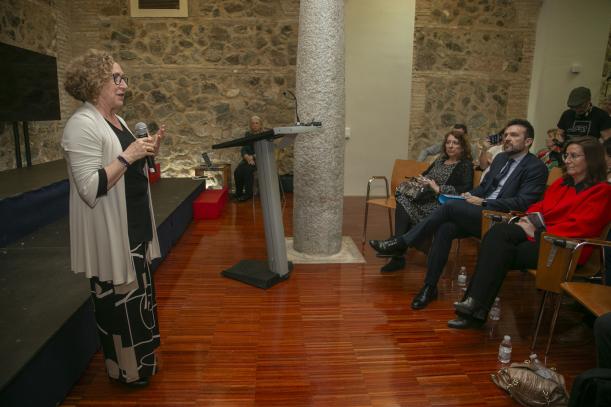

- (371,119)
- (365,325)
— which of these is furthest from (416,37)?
(365,325)

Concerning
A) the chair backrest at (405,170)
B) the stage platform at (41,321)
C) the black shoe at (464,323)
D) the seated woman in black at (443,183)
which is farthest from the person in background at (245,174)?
the black shoe at (464,323)

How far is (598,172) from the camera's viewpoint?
2363 mm

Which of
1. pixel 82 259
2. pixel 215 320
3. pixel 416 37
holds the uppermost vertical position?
pixel 416 37

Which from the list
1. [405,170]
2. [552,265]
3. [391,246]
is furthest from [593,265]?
[405,170]

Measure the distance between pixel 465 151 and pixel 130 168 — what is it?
2.75 m

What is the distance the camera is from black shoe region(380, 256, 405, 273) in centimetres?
354

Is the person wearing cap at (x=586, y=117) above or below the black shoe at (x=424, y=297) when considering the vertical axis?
above

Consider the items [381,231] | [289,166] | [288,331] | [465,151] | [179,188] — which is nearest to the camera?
[288,331]

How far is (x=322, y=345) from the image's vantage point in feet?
7.95

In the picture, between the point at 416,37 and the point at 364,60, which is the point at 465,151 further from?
the point at 416,37

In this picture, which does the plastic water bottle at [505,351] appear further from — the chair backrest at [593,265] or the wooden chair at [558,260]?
the chair backrest at [593,265]

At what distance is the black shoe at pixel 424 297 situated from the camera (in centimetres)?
289

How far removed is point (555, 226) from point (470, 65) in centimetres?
515

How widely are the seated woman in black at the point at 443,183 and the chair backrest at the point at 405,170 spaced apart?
1.65ft
